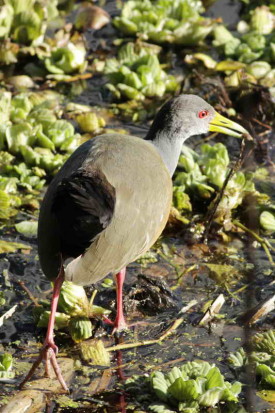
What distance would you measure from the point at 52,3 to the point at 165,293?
446 cm

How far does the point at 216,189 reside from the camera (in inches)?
249

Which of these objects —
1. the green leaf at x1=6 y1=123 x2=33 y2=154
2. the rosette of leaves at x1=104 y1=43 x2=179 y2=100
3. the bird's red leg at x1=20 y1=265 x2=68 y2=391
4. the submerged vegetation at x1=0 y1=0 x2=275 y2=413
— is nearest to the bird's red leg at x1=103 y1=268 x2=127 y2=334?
the submerged vegetation at x1=0 y1=0 x2=275 y2=413

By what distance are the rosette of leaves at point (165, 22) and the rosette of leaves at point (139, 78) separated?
56cm

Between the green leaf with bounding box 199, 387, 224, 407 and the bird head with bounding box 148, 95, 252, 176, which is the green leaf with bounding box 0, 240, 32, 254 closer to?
the bird head with bounding box 148, 95, 252, 176

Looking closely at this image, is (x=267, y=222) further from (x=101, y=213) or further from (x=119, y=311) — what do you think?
(x=101, y=213)

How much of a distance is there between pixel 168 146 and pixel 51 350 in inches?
71.0

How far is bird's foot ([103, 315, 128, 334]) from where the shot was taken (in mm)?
5047

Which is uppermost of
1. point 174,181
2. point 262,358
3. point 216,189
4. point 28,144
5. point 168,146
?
point 168,146

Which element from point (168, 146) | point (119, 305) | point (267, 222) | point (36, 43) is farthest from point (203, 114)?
point (36, 43)

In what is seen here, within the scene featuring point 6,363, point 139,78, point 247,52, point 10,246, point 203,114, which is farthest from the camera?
point 247,52

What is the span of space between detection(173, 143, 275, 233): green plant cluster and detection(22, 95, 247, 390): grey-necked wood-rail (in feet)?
3.01

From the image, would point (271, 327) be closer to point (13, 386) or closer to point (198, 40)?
point (13, 386)

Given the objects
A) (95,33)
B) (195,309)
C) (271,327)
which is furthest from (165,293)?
(95,33)

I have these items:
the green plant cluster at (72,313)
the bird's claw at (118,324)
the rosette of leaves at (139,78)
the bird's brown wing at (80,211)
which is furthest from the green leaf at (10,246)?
the rosette of leaves at (139,78)
